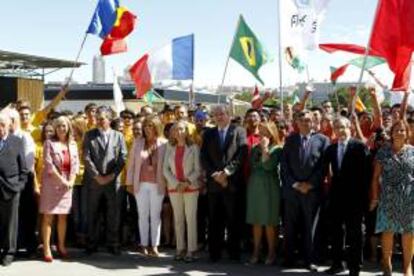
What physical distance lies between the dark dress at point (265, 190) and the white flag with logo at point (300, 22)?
10.8 feet

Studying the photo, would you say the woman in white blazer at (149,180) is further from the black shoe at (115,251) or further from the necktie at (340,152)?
the necktie at (340,152)

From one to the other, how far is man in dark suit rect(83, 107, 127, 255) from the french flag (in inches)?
151

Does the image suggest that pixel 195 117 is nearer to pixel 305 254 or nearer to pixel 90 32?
pixel 90 32

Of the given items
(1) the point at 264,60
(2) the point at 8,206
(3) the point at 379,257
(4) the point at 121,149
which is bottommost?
(3) the point at 379,257

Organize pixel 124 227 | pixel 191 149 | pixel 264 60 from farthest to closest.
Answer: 1. pixel 264 60
2. pixel 124 227
3. pixel 191 149

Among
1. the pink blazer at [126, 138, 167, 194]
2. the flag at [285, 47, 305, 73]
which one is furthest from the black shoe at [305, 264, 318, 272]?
the flag at [285, 47, 305, 73]

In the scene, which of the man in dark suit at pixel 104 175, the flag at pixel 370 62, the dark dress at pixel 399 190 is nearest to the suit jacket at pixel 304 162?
the dark dress at pixel 399 190

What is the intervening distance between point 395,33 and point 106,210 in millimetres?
4614

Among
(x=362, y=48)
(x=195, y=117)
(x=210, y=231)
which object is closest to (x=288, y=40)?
(x=362, y=48)

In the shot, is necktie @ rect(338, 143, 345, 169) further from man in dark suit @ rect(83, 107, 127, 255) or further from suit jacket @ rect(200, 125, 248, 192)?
man in dark suit @ rect(83, 107, 127, 255)

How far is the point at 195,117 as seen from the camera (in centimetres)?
1051

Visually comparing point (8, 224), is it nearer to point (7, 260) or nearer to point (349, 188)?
point (7, 260)

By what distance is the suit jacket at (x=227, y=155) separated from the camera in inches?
331

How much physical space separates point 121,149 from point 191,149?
1.04 metres
